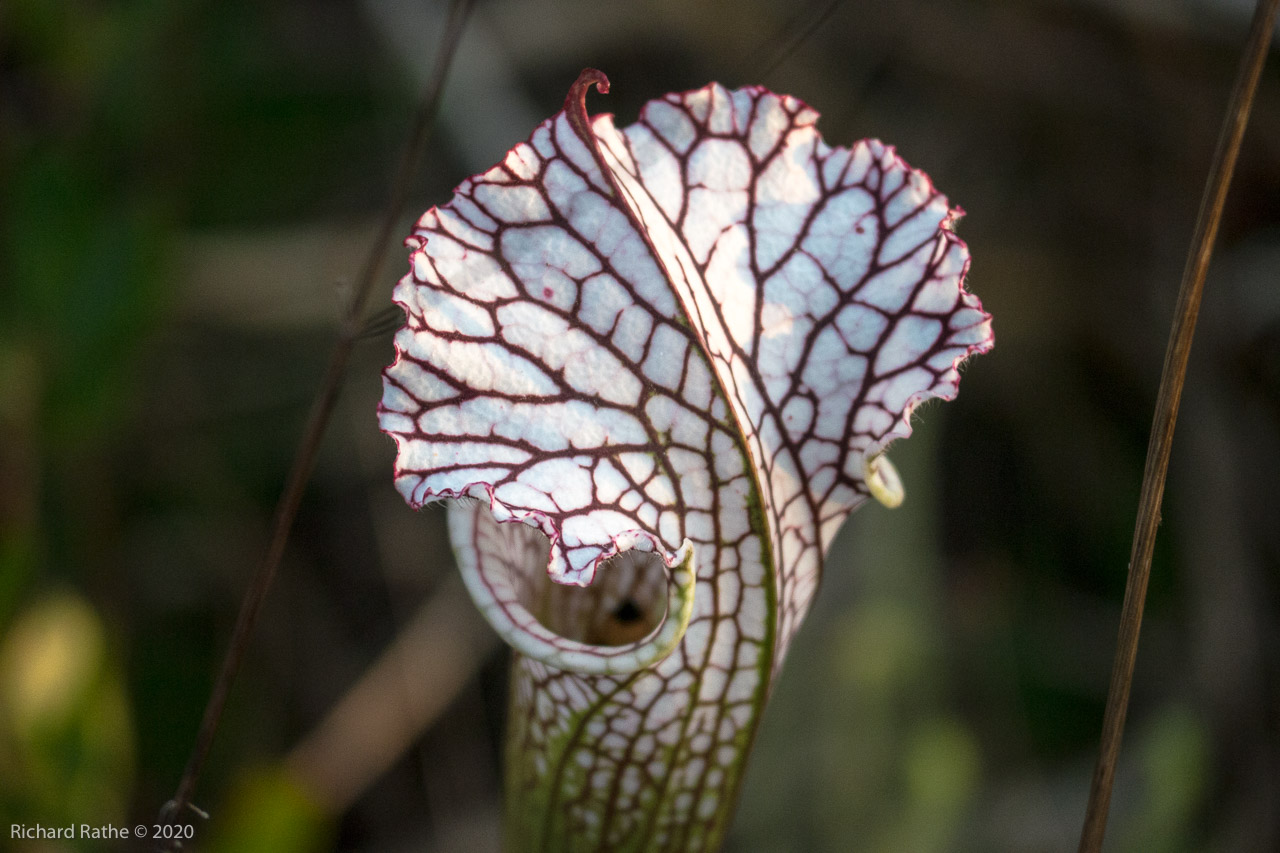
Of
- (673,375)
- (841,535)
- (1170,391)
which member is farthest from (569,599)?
(841,535)

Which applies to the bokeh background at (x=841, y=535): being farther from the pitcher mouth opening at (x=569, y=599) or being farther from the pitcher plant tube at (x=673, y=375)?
the pitcher plant tube at (x=673, y=375)

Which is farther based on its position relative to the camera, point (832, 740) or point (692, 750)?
point (832, 740)

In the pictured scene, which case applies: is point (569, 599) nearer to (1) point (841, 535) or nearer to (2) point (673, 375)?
(2) point (673, 375)

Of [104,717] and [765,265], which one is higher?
[765,265]

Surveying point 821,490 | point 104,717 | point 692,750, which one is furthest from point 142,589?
point 821,490

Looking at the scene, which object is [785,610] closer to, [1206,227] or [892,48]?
[1206,227]

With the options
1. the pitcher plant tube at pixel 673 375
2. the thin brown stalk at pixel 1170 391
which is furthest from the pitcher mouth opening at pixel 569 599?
the thin brown stalk at pixel 1170 391
